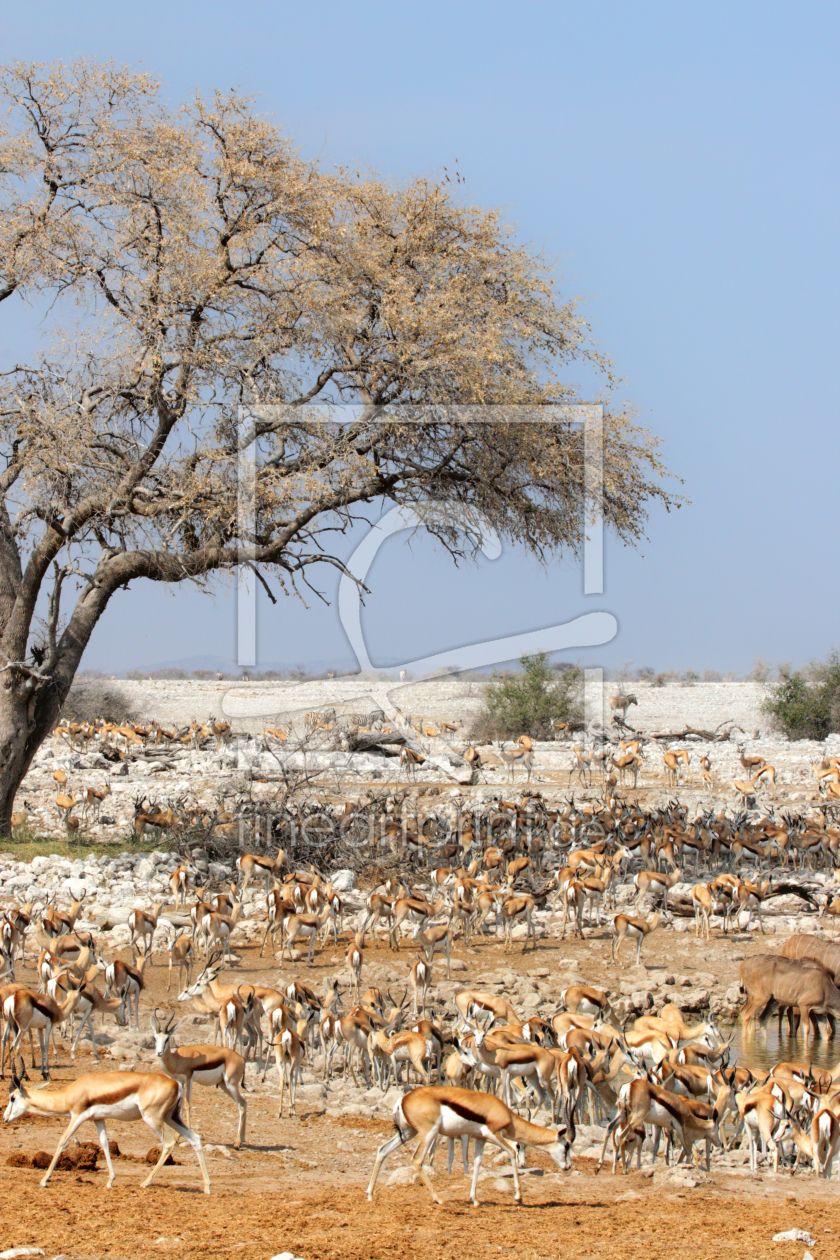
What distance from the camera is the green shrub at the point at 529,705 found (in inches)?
1310

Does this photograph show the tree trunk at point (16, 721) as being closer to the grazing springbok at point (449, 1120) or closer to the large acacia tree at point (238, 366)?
the large acacia tree at point (238, 366)

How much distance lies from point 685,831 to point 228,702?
34690 millimetres

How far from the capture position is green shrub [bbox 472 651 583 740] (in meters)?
33.3

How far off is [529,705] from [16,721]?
1921 cm

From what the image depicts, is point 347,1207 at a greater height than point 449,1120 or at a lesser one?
lesser

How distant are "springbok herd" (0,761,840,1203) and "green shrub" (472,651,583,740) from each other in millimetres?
15394

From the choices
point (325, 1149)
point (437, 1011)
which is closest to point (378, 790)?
point (437, 1011)

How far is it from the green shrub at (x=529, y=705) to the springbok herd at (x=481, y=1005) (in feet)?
50.5

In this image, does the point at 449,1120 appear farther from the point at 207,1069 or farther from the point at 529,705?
the point at 529,705

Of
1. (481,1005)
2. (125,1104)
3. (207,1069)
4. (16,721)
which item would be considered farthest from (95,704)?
(125,1104)

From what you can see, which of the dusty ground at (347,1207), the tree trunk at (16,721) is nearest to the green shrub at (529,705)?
the tree trunk at (16,721)

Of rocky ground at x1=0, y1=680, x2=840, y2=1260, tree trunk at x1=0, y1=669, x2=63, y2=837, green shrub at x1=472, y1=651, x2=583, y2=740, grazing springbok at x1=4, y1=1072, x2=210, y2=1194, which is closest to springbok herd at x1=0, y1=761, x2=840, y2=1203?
grazing springbok at x1=4, y1=1072, x2=210, y2=1194

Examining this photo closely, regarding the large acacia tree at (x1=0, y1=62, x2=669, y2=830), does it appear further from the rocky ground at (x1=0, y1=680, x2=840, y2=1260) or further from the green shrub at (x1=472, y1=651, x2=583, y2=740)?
the green shrub at (x1=472, y1=651, x2=583, y2=740)

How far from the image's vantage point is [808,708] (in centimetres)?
3538
